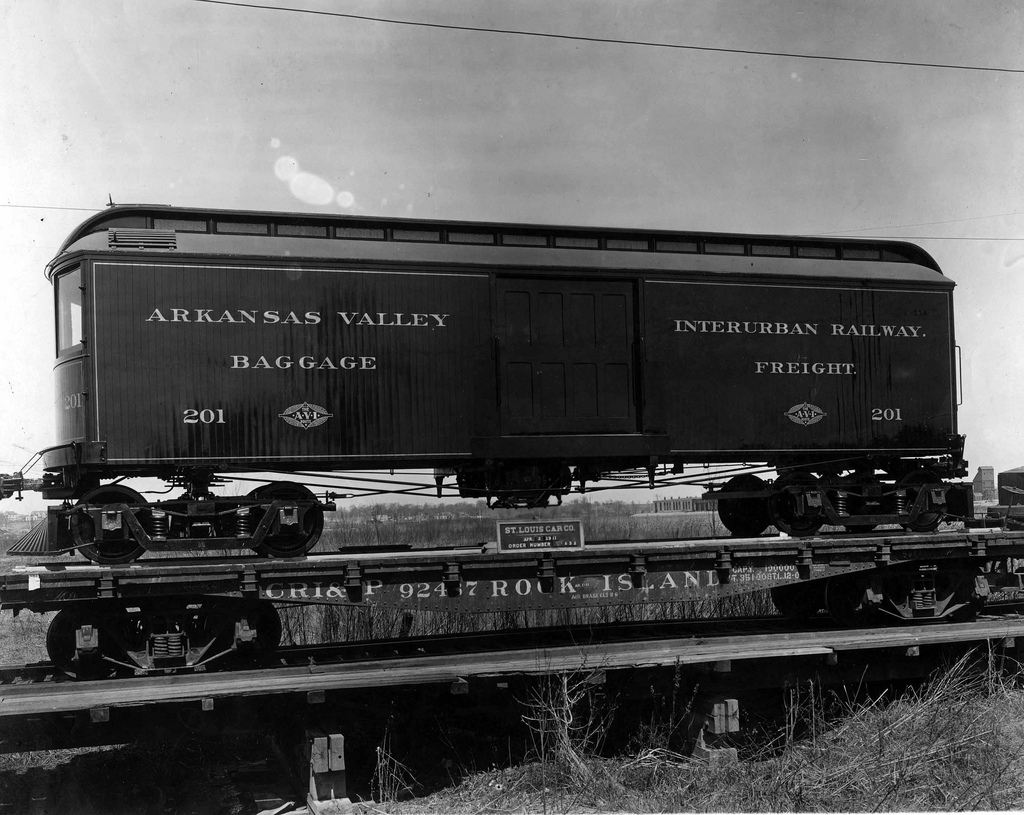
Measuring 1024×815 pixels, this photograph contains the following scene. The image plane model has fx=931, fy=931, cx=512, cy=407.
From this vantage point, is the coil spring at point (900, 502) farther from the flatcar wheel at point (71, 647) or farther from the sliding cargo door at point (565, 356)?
the flatcar wheel at point (71, 647)

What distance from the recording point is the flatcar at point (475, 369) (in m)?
9.10

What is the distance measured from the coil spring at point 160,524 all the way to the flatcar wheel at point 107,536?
0.58 ft

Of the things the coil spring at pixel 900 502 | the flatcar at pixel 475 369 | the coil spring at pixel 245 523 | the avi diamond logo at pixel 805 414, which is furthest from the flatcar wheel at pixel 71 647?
the coil spring at pixel 900 502

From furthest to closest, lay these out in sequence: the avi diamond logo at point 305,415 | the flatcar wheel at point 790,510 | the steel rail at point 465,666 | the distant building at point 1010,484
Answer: the distant building at point 1010,484 → the flatcar wheel at point 790,510 → the avi diamond logo at point 305,415 → the steel rail at point 465,666

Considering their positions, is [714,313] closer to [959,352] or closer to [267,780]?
[959,352]

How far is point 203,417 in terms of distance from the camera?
9.22 metres

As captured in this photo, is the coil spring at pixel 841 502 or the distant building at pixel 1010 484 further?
the distant building at pixel 1010 484

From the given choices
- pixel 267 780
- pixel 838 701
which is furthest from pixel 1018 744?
pixel 267 780

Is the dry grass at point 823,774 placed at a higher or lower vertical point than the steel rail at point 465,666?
lower

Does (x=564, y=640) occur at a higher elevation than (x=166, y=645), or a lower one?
lower

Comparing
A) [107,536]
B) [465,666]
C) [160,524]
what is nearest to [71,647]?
[107,536]

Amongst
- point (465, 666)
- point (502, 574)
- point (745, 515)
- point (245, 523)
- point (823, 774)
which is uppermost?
point (245, 523)

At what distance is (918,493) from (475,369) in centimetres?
548

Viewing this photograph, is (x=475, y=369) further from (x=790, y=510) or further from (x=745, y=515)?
(x=745, y=515)
